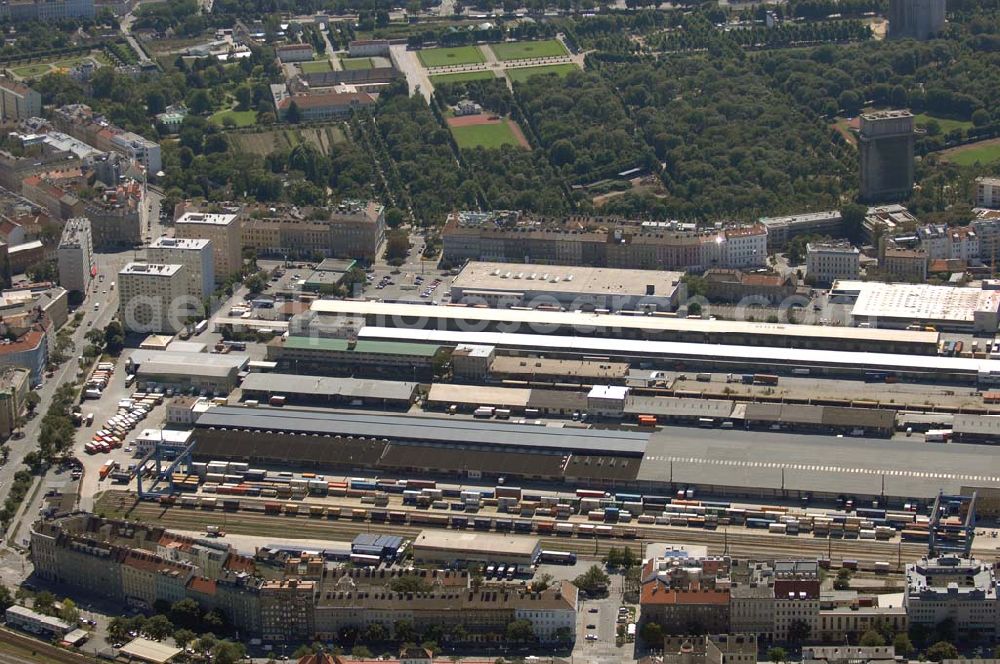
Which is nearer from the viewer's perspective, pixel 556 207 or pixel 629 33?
pixel 556 207

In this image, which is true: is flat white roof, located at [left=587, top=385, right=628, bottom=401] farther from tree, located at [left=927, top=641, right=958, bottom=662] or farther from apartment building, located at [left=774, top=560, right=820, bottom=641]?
tree, located at [left=927, top=641, right=958, bottom=662]

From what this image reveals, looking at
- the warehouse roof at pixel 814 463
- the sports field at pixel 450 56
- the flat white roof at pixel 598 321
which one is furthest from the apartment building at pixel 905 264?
the sports field at pixel 450 56

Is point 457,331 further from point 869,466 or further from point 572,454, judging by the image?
point 869,466

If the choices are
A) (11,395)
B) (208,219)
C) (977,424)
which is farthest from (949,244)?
(11,395)

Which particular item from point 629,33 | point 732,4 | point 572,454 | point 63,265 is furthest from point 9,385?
point 732,4

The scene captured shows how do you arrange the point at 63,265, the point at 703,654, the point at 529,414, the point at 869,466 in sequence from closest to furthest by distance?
the point at 703,654 < the point at 869,466 < the point at 529,414 < the point at 63,265
